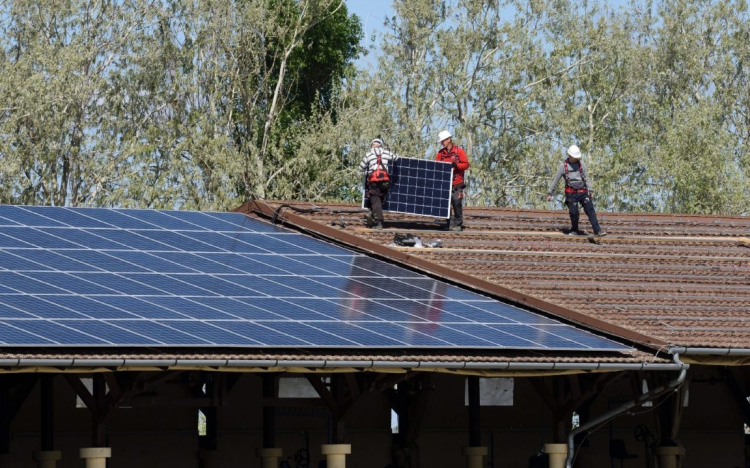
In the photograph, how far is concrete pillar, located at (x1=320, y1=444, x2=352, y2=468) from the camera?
1903 cm

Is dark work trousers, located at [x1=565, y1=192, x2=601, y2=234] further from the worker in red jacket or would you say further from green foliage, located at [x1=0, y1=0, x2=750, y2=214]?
green foliage, located at [x1=0, y1=0, x2=750, y2=214]

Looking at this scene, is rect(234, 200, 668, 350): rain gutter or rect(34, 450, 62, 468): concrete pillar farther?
rect(234, 200, 668, 350): rain gutter

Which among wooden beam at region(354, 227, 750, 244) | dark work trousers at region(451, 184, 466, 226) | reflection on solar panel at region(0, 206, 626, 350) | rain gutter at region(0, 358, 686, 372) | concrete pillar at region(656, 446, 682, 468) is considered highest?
dark work trousers at region(451, 184, 466, 226)

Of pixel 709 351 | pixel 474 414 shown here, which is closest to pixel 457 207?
pixel 474 414

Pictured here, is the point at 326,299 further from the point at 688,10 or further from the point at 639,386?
the point at 688,10

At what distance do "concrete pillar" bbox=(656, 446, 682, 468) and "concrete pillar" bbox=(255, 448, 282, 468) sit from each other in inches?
238

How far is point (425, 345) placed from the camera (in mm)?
18094

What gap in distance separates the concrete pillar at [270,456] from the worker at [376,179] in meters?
5.78

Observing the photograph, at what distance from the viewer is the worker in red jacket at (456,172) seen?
2517 centimetres

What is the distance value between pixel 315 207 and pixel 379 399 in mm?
4434

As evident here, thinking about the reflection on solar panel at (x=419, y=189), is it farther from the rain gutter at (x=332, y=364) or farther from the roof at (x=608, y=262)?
the rain gutter at (x=332, y=364)

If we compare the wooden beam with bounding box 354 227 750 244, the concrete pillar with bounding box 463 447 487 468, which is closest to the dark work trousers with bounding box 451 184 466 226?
the wooden beam with bounding box 354 227 750 244

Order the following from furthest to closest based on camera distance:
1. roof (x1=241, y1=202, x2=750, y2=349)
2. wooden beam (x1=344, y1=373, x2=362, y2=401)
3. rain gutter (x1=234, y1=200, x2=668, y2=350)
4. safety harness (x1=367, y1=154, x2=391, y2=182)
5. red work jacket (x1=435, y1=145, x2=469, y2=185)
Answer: red work jacket (x1=435, y1=145, x2=469, y2=185) < safety harness (x1=367, y1=154, x2=391, y2=182) < roof (x1=241, y1=202, x2=750, y2=349) < rain gutter (x1=234, y1=200, x2=668, y2=350) < wooden beam (x1=344, y1=373, x2=362, y2=401)

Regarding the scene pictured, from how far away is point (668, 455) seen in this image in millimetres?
21484
